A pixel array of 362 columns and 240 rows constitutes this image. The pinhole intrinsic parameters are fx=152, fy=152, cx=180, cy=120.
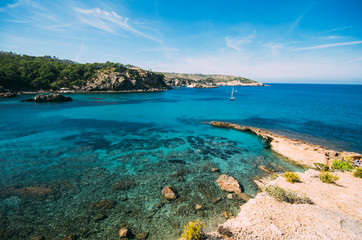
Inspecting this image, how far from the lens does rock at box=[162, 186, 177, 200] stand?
41.5 feet

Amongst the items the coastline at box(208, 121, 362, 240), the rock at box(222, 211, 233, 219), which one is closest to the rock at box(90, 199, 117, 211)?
the coastline at box(208, 121, 362, 240)

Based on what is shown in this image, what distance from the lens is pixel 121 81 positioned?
101562 millimetres

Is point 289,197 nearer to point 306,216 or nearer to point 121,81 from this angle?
point 306,216

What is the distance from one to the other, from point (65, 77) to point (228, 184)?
372 feet

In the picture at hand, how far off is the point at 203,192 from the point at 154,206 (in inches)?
174

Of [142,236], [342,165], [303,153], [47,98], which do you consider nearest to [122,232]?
[142,236]

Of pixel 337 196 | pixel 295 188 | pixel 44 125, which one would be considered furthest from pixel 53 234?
pixel 44 125

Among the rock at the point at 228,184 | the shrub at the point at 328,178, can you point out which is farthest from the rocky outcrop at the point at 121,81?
the shrub at the point at 328,178

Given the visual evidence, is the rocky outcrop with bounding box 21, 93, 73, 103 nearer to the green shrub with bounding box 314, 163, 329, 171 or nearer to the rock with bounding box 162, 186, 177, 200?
the rock with bounding box 162, 186, 177, 200

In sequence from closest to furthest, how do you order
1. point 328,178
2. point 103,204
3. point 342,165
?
point 103,204 → point 328,178 → point 342,165

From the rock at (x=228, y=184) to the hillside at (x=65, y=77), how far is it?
102177 millimetres

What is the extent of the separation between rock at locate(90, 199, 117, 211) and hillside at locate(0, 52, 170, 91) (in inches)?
3817

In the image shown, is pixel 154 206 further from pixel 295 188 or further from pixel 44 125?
pixel 44 125

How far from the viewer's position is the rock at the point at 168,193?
12647mm
